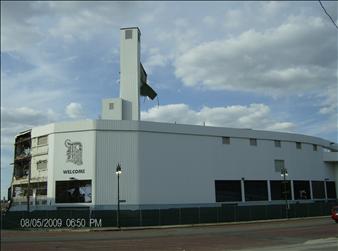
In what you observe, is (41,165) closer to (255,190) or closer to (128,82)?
(128,82)

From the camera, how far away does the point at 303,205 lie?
2421 inches

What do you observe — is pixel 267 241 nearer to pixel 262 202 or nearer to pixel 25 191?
pixel 262 202

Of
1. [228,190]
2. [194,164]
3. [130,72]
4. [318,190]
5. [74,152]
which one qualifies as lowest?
[228,190]

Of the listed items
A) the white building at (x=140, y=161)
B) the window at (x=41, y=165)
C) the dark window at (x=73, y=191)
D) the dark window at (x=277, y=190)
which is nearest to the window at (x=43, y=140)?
the white building at (x=140, y=161)

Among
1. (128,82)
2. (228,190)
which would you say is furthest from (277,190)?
(128,82)

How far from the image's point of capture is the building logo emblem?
63.3 meters

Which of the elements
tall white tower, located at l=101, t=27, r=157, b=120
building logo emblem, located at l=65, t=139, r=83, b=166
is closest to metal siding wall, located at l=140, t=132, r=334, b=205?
tall white tower, located at l=101, t=27, r=157, b=120

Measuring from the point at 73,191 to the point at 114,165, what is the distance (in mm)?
6135

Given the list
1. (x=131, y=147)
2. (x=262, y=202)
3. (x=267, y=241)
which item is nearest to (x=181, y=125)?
(x=131, y=147)

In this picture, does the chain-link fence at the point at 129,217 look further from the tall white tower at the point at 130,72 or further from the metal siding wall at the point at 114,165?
the tall white tower at the point at 130,72

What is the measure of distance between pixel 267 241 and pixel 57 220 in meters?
26.2

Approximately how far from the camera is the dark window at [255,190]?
71750 millimetres

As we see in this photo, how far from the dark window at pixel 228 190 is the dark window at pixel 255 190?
4.62 ft

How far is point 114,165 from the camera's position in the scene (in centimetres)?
6244
